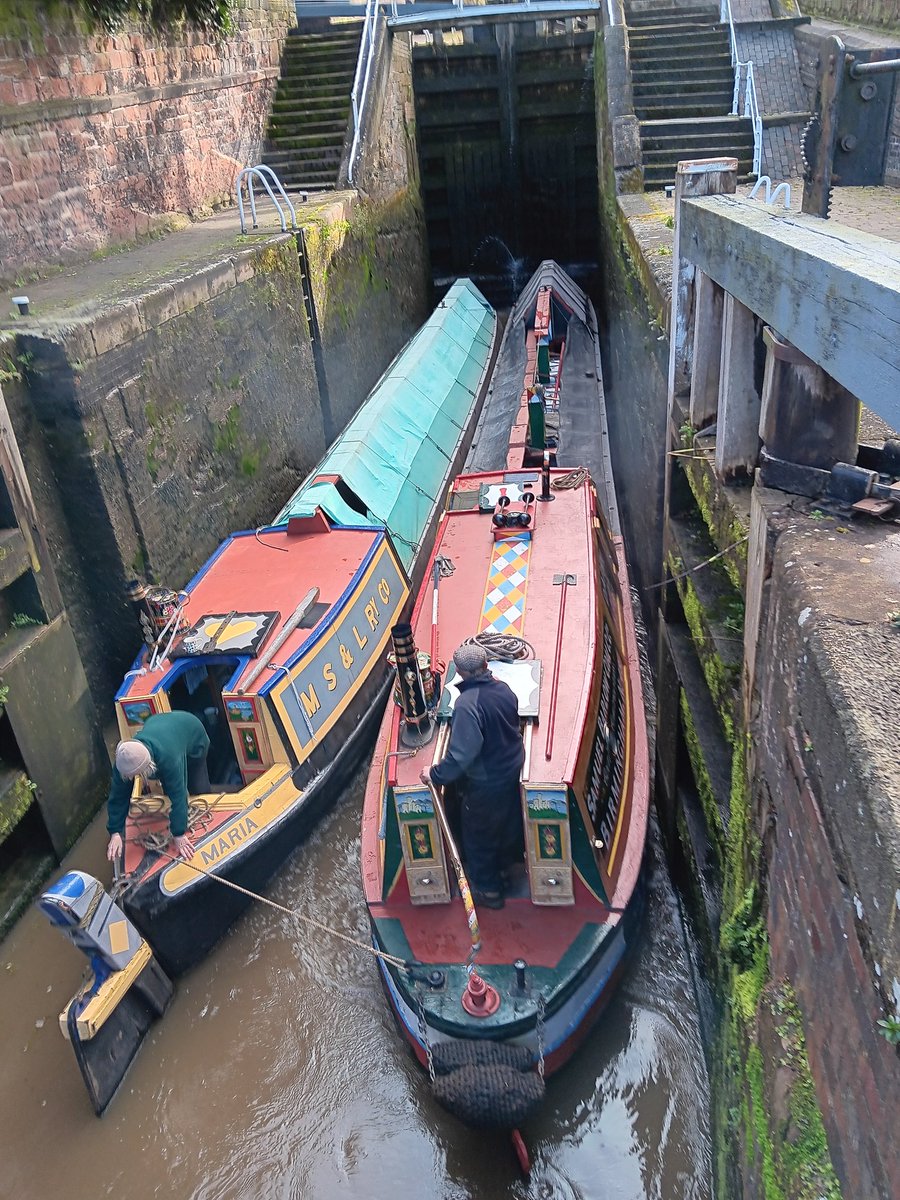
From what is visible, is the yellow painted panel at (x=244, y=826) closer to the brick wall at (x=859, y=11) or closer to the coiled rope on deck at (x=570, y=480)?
the coiled rope on deck at (x=570, y=480)

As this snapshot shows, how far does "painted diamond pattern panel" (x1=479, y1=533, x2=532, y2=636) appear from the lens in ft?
19.1

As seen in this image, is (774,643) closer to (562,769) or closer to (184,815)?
(562,769)

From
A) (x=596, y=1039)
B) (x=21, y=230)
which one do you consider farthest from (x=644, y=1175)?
(x=21, y=230)

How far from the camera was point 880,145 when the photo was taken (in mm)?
3084

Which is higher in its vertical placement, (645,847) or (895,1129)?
(895,1129)

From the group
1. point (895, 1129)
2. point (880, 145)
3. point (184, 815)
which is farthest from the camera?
point (184, 815)

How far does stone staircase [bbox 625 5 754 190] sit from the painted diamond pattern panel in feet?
25.7

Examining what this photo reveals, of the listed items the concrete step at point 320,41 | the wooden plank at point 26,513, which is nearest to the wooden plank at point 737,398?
the wooden plank at point 26,513

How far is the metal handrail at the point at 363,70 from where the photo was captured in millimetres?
13883

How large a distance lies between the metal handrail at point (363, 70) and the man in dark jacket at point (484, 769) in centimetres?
1157

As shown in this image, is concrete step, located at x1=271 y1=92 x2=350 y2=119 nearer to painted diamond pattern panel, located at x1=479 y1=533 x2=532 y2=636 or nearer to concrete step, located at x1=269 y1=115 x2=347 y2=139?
concrete step, located at x1=269 y1=115 x2=347 y2=139

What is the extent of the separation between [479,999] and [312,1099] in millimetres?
1390

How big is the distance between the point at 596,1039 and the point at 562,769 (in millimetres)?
1684

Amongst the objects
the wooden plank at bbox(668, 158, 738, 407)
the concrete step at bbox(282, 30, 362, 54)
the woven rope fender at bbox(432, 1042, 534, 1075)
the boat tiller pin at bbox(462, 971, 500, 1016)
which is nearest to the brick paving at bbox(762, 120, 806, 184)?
the wooden plank at bbox(668, 158, 738, 407)
